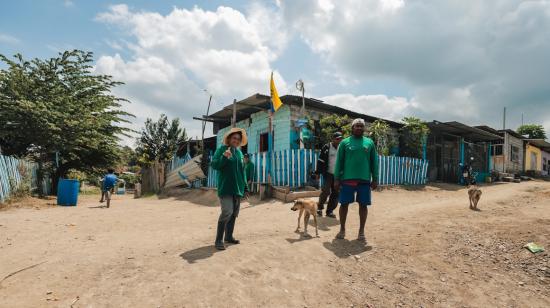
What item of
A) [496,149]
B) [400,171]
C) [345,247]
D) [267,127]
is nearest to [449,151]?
[496,149]

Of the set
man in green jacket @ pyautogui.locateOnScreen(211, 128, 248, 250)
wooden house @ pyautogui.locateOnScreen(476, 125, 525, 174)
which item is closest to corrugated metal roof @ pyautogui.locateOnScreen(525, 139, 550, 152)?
wooden house @ pyautogui.locateOnScreen(476, 125, 525, 174)

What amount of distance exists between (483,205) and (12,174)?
14.0 m

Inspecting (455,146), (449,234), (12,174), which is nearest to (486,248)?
(449,234)

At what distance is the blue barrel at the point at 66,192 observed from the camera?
34.2 feet

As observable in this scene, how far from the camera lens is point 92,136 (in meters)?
14.2

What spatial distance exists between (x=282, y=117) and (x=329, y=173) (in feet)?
24.6

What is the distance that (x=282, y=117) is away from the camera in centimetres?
1328

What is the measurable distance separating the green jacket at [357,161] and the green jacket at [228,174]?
1.45m

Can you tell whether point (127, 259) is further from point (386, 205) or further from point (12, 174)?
point (12, 174)

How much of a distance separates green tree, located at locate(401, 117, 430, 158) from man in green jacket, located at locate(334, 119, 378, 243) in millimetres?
12078

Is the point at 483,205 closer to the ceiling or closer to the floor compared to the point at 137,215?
closer to the ceiling

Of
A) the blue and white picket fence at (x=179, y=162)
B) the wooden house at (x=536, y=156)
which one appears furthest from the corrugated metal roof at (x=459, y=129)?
the blue and white picket fence at (x=179, y=162)

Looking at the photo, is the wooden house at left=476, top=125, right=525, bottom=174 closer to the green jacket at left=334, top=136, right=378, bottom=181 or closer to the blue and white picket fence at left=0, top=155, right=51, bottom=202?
the green jacket at left=334, top=136, right=378, bottom=181

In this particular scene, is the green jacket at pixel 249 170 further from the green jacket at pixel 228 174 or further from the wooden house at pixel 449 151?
the wooden house at pixel 449 151
